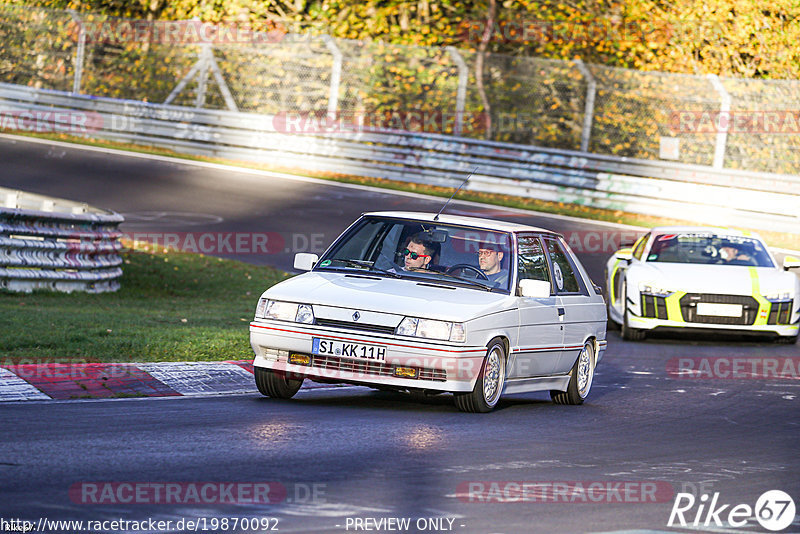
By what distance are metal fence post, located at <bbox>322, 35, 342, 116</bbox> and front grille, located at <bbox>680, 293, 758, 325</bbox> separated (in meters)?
16.4

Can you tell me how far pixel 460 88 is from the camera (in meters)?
30.9

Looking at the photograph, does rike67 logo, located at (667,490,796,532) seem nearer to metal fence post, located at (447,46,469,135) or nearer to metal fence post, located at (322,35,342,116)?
metal fence post, located at (447,46,469,135)

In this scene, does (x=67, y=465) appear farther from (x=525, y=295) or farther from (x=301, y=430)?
(x=525, y=295)

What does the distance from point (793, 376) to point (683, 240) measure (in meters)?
3.68

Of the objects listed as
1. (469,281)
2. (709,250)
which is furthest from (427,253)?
(709,250)

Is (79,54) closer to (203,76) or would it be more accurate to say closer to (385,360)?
(203,76)

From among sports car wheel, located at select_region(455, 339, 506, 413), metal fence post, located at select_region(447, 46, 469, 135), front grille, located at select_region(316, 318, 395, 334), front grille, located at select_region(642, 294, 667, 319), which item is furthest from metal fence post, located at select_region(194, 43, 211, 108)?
front grille, located at select_region(316, 318, 395, 334)

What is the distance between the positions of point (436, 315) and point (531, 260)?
5.76ft

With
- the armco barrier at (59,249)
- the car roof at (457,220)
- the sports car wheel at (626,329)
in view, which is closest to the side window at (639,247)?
the sports car wheel at (626,329)

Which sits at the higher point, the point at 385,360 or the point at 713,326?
the point at 385,360

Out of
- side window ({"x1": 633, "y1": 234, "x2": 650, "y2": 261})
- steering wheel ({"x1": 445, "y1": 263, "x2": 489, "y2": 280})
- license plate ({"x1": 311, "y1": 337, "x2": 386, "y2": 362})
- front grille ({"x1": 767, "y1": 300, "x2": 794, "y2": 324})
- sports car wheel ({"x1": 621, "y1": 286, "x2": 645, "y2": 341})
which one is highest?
steering wheel ({"x1": 445, "y1": 263, "x2": 489, "y2": 280})

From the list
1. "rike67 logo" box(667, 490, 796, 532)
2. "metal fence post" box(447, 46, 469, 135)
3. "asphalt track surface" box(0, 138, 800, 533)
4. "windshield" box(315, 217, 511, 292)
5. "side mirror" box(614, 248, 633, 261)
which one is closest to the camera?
"asphalt track surface" box(0, 138, 800, 533)

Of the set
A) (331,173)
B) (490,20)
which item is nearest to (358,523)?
(331,173)

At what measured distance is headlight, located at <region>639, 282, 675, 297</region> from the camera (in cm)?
1608
